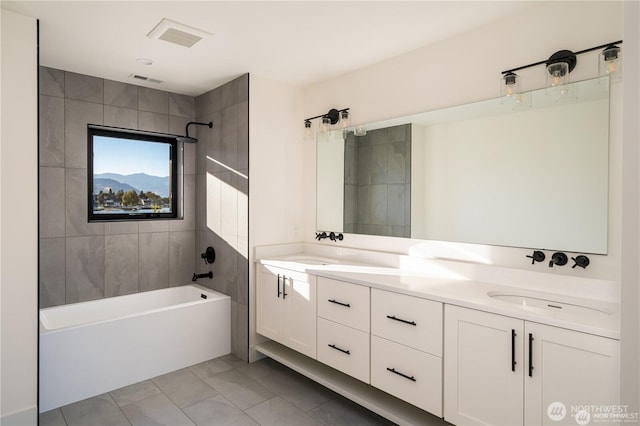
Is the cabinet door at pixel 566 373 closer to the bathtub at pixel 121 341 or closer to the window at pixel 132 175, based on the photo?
the bathtub at pixel 121 341

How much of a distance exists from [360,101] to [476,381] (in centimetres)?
224

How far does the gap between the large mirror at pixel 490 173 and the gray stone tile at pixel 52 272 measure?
7.86 feet

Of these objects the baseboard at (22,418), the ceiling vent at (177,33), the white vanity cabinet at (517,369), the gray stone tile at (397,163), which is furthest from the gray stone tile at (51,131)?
the white vanity cabinet at (517,369)

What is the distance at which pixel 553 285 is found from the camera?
2062 millimetres

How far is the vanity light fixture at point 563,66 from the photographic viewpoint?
1.87 m

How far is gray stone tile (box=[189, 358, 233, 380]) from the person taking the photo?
10.2 feet

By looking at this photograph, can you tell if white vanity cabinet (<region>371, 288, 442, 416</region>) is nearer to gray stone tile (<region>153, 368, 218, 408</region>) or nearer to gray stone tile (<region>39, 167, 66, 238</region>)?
gray stone tile (<region>153, 368, 218, 408</region>)

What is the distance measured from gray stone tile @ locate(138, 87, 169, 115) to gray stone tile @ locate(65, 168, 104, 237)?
85 centimetres

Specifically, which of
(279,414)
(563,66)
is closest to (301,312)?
(279,414)

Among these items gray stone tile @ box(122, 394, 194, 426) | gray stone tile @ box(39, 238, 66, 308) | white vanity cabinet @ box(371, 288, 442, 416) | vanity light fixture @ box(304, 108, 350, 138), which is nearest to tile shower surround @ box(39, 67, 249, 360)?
gray stone tile @ box(39, 238, 66, 308)

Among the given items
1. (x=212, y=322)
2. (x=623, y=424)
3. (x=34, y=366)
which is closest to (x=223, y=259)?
(x=212, y=322)

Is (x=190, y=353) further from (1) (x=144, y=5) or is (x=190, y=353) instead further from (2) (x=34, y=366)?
(1) (x=144, y=5)

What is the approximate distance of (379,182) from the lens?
123 inches

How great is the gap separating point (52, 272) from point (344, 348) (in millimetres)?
2579
